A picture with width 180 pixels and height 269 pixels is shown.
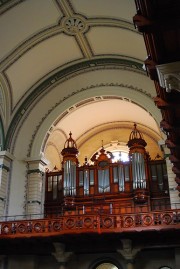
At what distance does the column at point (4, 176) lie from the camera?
1498 cm

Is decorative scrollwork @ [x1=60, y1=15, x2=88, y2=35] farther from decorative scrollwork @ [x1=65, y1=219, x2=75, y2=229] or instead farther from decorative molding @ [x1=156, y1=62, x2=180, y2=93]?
decorative molding @ [x1=156, y1=62, x2=180, y2=93]

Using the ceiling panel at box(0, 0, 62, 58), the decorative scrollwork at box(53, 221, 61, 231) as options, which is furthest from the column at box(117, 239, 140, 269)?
the ceiling panel at box(0, 0, 62, 58)

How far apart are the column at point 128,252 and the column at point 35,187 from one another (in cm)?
428

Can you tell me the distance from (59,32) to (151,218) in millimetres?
7923

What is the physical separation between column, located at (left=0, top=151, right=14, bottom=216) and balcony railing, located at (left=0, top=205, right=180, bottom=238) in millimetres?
1574

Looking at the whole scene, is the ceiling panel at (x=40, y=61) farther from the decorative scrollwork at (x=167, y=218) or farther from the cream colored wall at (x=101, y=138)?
the decorative scrollwork at (x=167, y=218)

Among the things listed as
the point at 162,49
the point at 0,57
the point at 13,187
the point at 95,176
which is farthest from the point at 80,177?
the point at 162,49

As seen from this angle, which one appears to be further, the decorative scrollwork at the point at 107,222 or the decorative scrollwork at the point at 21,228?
the decorative scrollwork at the point at 21,228

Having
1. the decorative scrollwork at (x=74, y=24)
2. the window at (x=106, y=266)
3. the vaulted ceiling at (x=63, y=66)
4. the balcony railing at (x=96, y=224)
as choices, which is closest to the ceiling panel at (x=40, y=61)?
the vaulted ceiling at (x=63, y=66)

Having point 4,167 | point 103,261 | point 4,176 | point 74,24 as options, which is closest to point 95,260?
point 103,261

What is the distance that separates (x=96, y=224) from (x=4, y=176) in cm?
488

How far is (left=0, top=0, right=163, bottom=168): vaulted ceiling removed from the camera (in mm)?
13719

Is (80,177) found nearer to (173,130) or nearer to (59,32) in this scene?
(59,32)

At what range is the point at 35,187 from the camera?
622 inches
